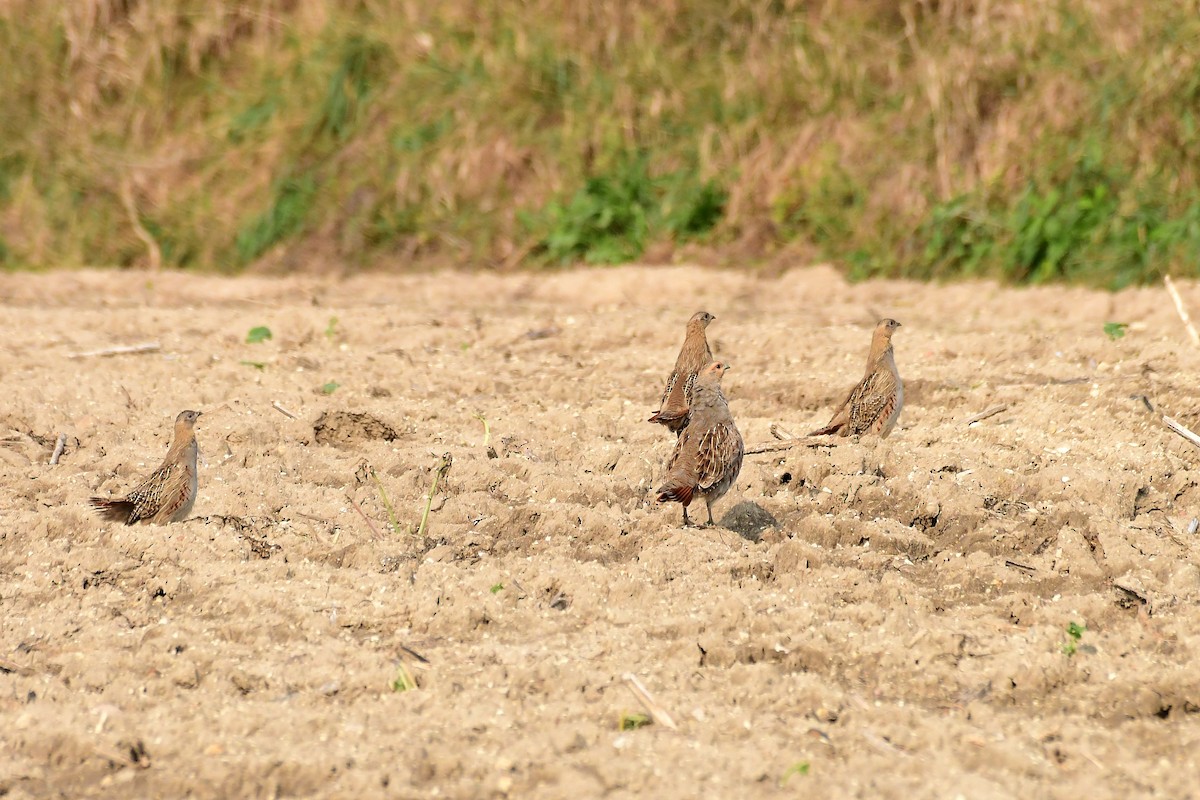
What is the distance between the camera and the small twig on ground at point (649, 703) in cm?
430

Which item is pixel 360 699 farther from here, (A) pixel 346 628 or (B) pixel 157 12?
(B) pixel 157 12

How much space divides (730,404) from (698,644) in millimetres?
3108

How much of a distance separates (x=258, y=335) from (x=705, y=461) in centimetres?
437

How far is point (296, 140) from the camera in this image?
13227 millimetres

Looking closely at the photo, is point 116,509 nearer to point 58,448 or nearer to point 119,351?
point 58,448

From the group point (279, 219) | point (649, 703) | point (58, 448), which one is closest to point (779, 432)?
point (649, 703)

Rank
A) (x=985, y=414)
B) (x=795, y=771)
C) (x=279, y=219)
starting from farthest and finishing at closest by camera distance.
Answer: (x=279, y=219)
(x=985, y=414)
(x=795, y=771)

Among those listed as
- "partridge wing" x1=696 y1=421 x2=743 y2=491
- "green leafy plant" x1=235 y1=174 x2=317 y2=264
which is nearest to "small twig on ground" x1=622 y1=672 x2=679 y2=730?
"partridge wing" x1=696 y1=421 x2=743 y2=491

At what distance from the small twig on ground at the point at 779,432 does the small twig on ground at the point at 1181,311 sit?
114 inches

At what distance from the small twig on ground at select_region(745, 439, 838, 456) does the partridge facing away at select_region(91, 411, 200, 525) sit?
8.68 ft

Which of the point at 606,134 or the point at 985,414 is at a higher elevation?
the point at 606,134

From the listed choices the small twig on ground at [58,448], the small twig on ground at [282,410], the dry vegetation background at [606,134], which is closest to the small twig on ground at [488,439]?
the small twig on ground at [282,410]

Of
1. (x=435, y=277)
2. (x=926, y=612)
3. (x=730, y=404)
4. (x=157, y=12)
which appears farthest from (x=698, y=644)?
(x=157, y=12)

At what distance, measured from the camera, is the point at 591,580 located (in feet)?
17.7
